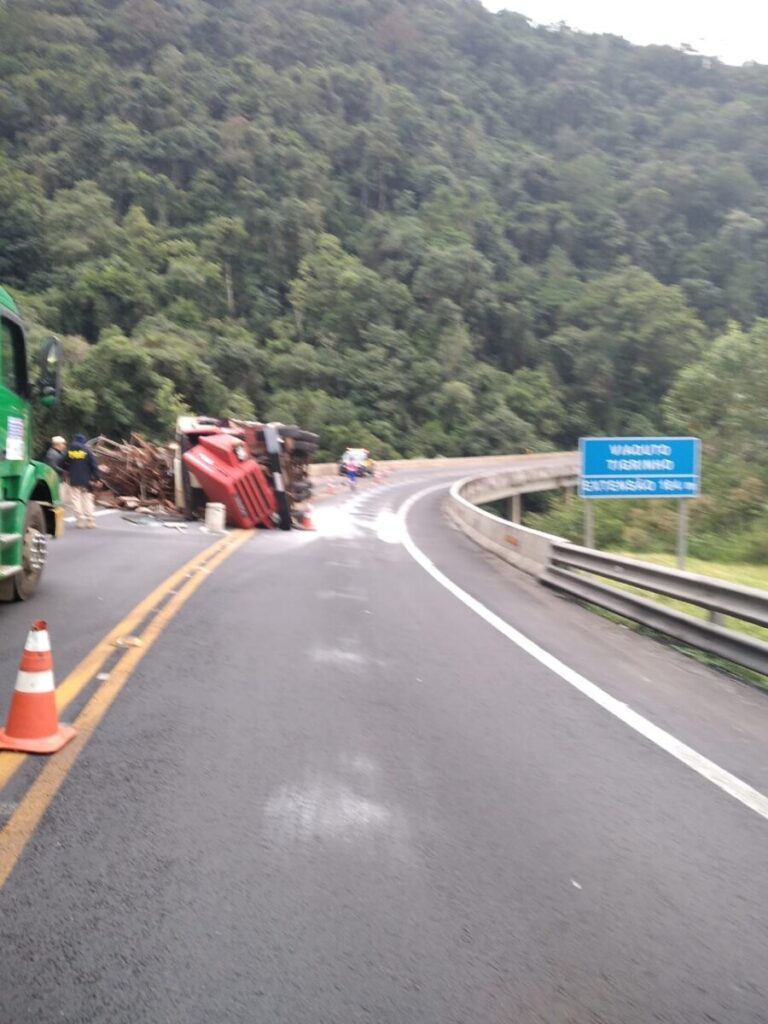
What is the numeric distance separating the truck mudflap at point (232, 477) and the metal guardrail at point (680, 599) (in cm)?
911

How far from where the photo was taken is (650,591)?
11.0m

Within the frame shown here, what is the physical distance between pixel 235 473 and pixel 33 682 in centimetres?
1550

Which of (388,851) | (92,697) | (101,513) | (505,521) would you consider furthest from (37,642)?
(101,513)

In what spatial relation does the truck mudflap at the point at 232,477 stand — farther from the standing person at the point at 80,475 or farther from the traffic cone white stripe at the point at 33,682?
the traffic cone white stripe at the point at 33,682

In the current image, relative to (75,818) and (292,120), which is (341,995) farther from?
(292,120)

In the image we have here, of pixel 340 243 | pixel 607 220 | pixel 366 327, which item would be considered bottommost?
pixel 366 327

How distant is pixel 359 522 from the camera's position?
24672 mm

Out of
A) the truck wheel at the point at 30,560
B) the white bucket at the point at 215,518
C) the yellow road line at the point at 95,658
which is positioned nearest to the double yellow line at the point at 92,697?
the yellow road line at the point at 95,658

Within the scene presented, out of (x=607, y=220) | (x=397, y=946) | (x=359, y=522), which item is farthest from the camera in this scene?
(x=607, y=220)

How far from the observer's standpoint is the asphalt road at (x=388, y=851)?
3.05 m

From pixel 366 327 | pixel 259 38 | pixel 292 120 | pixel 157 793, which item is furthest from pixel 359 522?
pixel 259 38

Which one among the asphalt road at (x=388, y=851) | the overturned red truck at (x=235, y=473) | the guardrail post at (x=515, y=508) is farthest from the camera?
the guardrail post at (x=515, y=508)

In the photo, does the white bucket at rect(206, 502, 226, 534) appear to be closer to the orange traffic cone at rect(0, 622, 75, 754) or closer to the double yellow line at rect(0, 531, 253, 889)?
the double yellow line at rect(0, 531, 253, 889)

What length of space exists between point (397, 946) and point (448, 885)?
0.55m
